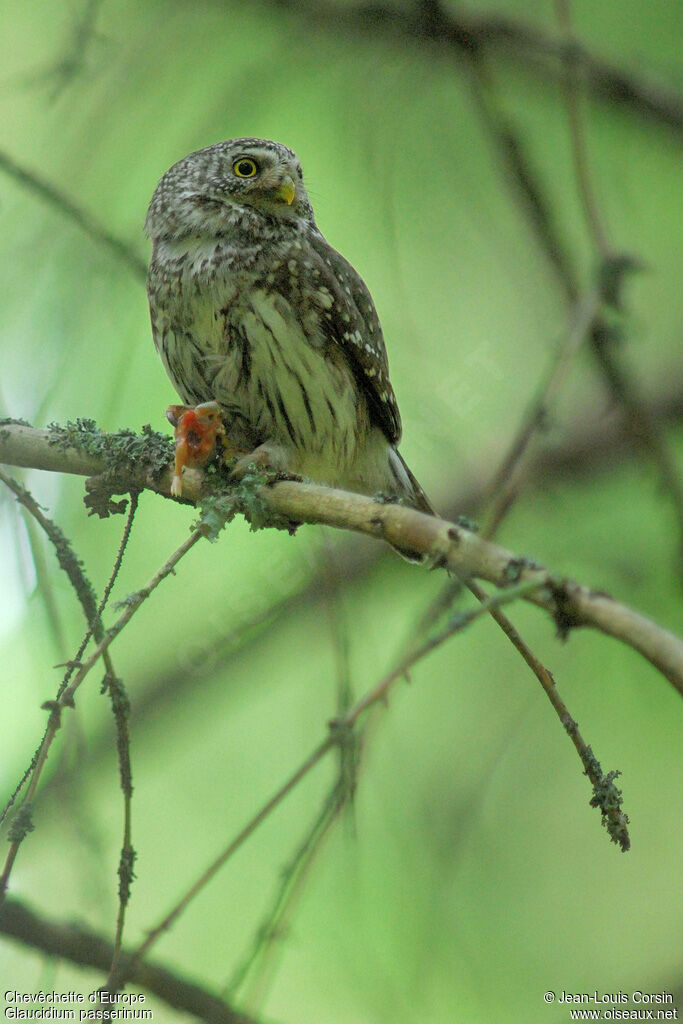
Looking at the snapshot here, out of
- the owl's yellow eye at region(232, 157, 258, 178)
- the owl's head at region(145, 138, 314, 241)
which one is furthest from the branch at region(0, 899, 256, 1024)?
the owl's yellow eye at region(232, 157, 258, 178)

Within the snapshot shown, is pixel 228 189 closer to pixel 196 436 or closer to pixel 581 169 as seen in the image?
pixel 196 436

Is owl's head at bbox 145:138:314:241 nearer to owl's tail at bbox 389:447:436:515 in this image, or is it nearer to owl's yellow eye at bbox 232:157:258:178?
owl's yellow eye at bbox 232:157:258:178

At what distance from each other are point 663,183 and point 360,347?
2304 millimetres

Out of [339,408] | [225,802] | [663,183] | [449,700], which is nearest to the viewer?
[339,408]

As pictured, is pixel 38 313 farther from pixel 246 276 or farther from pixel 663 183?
pixel 663 183

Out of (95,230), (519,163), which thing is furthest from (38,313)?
(519,163)

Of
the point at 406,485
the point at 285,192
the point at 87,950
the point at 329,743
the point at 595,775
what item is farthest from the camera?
the point at 406,485

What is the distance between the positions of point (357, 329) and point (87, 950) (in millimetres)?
2276

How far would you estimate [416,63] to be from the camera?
3705 mm

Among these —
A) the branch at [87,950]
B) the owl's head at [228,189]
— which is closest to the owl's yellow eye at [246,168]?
the owl's head at [228,189]

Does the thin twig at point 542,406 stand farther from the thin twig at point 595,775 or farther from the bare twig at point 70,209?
the bare twig at point 70,209

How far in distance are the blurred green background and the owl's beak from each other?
29 cm

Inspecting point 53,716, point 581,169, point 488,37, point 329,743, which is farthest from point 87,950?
point 488,37

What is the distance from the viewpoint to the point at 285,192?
12.8 ft
